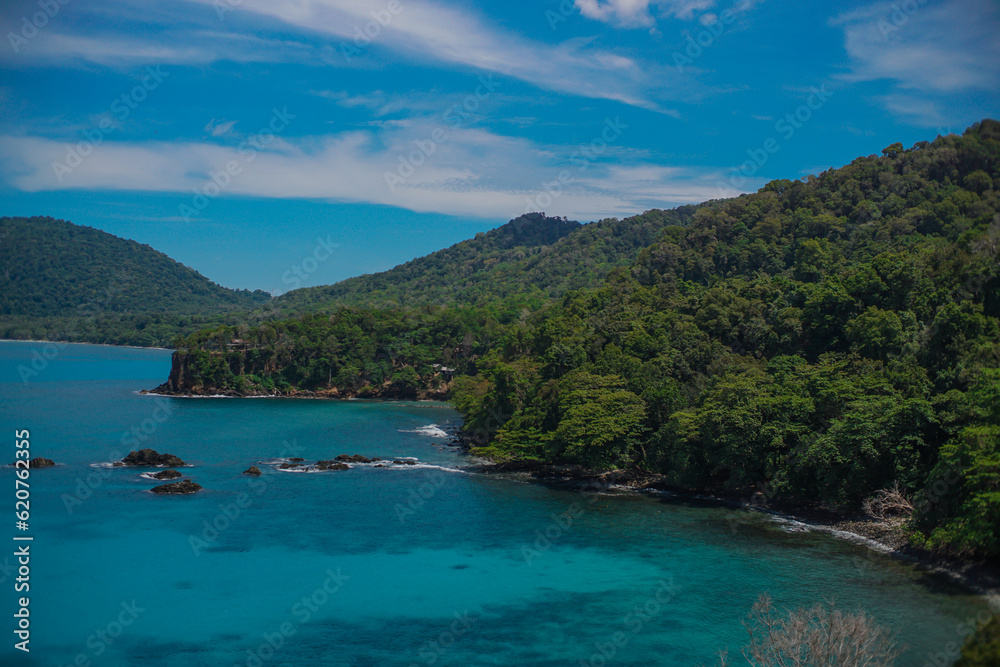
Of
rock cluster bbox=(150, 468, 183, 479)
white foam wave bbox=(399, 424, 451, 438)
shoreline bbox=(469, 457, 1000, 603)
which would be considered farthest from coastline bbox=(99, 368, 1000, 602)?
rock cluster bbox=(150, 468, 183, 479)

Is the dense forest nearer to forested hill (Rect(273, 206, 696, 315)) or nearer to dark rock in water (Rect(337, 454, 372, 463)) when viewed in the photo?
dark rock in water (Rect(337, 454, 372, 463))

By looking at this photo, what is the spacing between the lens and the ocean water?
21516mm

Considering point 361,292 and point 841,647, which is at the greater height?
point 361,292

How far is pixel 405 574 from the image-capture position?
91.5 ft

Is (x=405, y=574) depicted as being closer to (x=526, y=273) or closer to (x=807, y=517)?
(x=807, y=517)

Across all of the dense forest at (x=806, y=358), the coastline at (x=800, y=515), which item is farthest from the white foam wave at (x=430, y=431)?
the dense forest at (x=806, y=358)

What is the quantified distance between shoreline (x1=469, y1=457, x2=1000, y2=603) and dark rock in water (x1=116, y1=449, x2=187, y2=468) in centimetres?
2038

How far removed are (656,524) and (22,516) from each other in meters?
31.4

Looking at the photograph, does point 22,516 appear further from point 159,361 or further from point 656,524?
point 159,361

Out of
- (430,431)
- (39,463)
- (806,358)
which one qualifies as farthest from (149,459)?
(806,358)

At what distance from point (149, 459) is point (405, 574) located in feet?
88.7

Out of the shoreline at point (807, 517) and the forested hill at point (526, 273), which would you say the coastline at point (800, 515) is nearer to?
the shoreline at point (807, 517)

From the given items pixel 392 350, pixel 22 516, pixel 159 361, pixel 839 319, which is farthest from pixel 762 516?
pixel 159 361

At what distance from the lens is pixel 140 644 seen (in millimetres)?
21625
